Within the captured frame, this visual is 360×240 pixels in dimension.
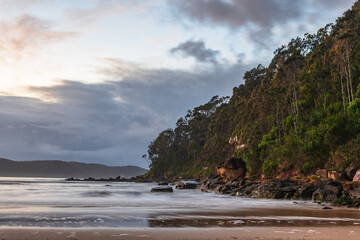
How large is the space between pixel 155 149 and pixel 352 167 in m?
122

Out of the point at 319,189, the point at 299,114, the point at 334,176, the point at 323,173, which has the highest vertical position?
the point at 299,114

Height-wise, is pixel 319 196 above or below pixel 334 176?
below

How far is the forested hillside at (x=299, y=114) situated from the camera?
44.8 m

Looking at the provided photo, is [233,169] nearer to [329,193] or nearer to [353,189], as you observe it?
[329,193]

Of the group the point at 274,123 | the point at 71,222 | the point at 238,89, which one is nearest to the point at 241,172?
the point at 274,123

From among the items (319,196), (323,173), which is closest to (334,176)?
(323,173)

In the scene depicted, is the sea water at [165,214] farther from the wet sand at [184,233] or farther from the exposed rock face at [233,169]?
the exposed rock face at [233,169]

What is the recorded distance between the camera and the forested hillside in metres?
44.8

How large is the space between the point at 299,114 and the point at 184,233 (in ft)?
181

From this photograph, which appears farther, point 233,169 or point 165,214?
point 233,169

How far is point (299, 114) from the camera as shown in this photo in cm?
6212

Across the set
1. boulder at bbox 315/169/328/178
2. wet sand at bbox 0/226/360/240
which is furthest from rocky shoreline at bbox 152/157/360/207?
wet sand at bbox 0/226/360/240

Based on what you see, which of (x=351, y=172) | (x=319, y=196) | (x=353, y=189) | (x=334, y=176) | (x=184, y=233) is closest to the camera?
(x=184, y=233)

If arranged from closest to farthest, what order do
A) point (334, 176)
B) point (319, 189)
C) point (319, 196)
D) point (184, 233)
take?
point (184, 233), point (319, 196), point (319, 189), point (334, 176)
